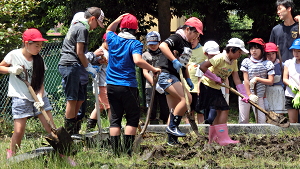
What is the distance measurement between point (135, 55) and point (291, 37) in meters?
3.44

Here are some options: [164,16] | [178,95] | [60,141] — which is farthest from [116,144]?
[164,16]

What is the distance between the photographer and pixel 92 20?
632 cm

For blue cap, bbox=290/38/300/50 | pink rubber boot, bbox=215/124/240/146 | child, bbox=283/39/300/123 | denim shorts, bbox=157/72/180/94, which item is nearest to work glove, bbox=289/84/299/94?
child, bbox=283/39/300/123

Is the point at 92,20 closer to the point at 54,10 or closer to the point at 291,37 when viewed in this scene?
the point at 291,37

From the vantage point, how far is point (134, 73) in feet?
18.9

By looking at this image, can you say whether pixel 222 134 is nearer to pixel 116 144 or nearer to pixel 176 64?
pixel 176 64

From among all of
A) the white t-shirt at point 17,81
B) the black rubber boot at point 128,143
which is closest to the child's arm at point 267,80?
the black rubber boot at point 128,143

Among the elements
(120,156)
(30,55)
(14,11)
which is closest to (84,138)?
(120,156)

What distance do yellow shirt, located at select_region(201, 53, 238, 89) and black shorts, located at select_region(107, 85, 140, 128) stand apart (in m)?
1.30

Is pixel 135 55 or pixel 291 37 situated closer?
pixel 135 55

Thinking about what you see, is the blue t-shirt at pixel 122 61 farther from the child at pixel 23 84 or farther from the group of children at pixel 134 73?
the child at pixel 23 84

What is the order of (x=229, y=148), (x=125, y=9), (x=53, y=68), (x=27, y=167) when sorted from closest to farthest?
(x=27, y=167), (x=229, y=148), (x=53, y=68), (x=125, y=9)

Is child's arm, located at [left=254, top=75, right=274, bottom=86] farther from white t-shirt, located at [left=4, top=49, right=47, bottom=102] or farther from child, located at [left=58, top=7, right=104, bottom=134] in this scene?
white t-shirt, located at [left=4, top=49, right=47, bottom=102]

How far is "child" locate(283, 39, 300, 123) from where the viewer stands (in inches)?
293
